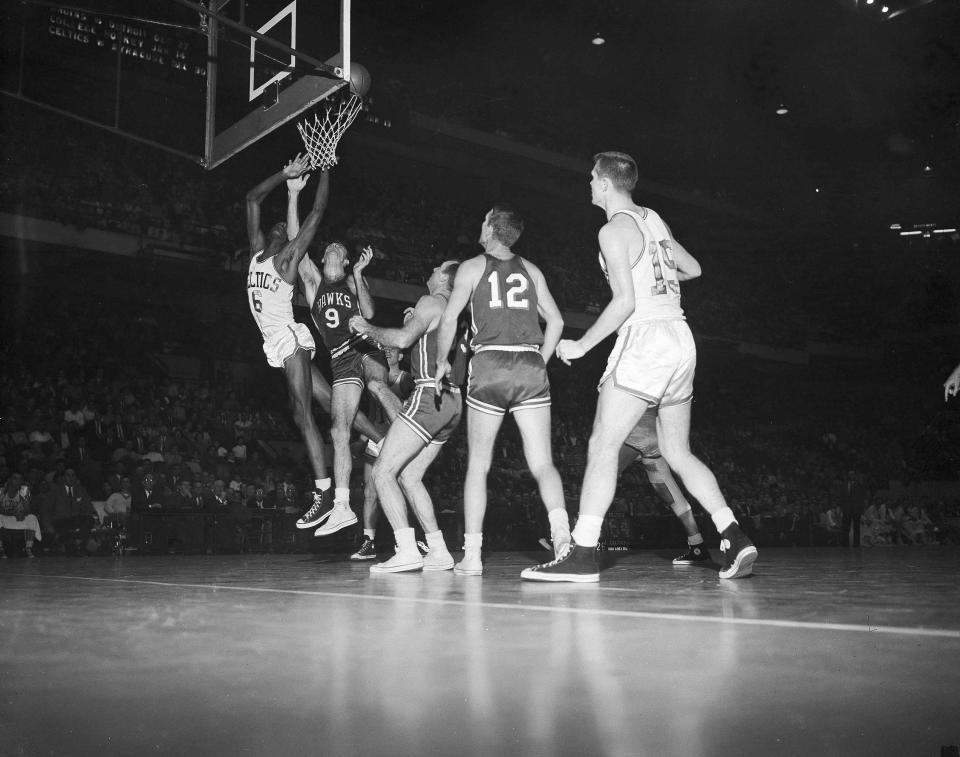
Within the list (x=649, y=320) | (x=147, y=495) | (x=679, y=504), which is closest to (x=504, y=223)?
(x=649, y=320)

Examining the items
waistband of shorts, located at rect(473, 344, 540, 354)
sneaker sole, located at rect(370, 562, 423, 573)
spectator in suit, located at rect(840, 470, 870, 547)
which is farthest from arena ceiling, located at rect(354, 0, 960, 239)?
sneaker sole, located at rect(370, 562, 423, 573)

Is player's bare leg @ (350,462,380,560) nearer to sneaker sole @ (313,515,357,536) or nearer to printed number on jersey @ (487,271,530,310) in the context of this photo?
sneaker sole @ (313,515,357,536)

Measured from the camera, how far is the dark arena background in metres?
1.70

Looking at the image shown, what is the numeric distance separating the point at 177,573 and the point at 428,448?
1662 millimetres

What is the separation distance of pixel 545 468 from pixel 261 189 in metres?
3.18

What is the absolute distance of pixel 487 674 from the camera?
6.18 feet

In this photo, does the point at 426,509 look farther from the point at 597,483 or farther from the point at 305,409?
the point at 597,483

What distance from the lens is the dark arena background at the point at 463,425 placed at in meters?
1.70

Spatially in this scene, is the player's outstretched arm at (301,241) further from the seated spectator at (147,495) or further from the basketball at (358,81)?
the seated spectator at (147,495)

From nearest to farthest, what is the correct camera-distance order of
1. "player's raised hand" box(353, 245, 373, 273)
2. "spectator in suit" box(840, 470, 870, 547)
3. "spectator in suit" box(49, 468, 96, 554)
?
"player's raised hand" box(353, 245, 373, 273)
"spectator in suit" box(49, 468, 96, 554)
"spectator in suit" box(840, 470, 870, 547)

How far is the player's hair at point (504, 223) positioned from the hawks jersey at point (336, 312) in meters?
2.08

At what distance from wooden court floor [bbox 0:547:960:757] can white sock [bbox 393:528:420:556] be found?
1.66 metres

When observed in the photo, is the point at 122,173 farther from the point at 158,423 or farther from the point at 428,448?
the point at 428,448

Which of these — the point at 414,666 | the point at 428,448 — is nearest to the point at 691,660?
the point at 414,666
